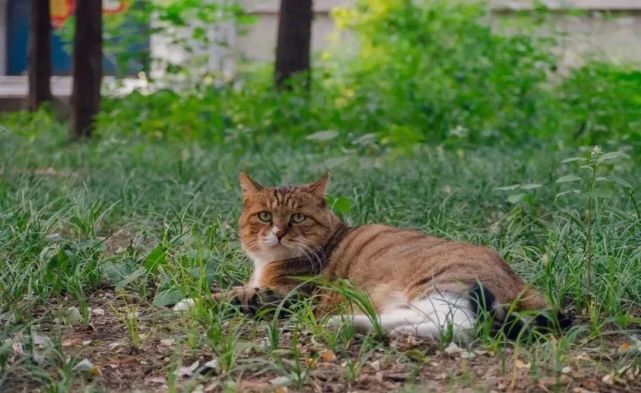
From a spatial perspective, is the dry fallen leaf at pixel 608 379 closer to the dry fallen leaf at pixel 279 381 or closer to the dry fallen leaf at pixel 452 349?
the dry fallen leaf at pixel 452 349

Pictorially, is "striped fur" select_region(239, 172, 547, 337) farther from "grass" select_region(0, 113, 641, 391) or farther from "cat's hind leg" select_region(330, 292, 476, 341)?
"grass" select_region(0, 113, 641, 391)

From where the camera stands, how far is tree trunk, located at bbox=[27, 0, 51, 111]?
1430 cm

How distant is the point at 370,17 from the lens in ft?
54.2

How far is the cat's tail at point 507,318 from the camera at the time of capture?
4.50 m

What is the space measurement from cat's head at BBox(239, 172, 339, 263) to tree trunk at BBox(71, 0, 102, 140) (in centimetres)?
671

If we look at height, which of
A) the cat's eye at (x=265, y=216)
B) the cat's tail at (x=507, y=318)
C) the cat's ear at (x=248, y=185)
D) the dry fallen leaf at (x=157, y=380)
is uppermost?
the cat's ear at (x=248, y=185)

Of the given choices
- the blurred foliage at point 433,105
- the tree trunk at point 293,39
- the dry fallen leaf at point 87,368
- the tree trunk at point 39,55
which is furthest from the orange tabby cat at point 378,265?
the tree trunk at point 39,55

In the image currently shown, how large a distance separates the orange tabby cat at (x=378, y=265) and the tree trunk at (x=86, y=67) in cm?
678

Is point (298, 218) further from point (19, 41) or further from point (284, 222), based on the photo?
point (19, 41)

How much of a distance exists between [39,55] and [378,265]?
10033 mm

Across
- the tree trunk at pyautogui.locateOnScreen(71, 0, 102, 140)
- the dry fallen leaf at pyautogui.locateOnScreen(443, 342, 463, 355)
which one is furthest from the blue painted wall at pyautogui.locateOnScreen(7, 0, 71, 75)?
the dry fallen leaf at pyautogui.locateOnScreen(443, 342, 463, 355)

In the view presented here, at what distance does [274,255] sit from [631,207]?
7.50ft

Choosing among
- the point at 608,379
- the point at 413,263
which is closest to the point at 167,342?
the point at 413,263

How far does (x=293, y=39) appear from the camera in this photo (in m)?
12.9
